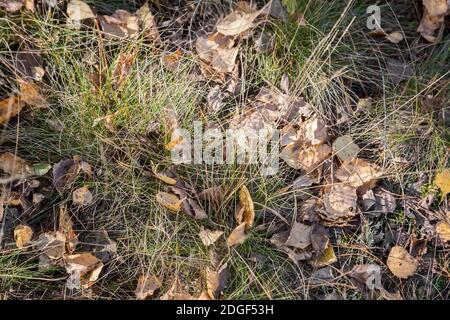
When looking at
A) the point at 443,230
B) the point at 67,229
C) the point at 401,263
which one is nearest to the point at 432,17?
the point at 443,230

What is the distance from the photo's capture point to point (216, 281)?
6.66ft

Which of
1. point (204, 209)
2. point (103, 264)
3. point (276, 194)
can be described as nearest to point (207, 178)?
point (204, 209)

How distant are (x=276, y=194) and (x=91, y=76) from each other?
869mm

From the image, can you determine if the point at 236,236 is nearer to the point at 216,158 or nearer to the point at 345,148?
the point at 216,158

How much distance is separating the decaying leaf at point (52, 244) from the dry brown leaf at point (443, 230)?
1.38 metres

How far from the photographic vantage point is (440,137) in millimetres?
2352

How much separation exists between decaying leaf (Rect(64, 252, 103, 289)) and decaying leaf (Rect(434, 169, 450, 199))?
4.33ft

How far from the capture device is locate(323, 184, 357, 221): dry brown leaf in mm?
2172

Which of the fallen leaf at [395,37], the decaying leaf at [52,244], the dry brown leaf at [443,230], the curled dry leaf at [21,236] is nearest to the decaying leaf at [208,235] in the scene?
the decaying leaf at [52,244]

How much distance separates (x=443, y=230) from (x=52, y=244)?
1.44 meters

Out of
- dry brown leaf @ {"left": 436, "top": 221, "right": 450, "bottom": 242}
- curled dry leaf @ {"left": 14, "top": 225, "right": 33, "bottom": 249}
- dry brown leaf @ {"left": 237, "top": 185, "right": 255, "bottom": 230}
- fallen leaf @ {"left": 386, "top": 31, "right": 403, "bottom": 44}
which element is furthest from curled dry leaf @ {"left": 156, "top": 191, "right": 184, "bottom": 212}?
fallen leaf @ {"left": 386, "top": 31, "right": 403, "bottom": 44}

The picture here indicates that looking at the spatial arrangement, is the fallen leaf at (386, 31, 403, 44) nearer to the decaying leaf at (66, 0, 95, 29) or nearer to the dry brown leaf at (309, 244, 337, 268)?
the dry brown leaf at (309, 244, 337, 268)

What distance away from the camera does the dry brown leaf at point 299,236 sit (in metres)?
2.12

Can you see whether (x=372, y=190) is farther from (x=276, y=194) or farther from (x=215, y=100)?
(x=215, y=100)
